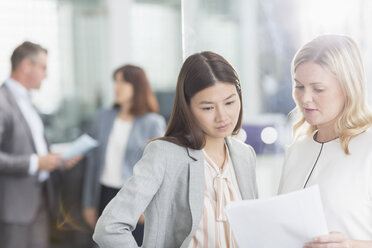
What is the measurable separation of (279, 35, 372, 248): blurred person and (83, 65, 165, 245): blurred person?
5.66ft

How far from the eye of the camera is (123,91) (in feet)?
10.1

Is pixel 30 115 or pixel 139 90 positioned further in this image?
pixel 139 90

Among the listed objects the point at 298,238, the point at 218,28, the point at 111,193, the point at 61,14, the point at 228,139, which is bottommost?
the point at 111,193

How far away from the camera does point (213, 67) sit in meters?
1.30

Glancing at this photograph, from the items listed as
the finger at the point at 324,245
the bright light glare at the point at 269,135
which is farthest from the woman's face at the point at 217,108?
the bright light glare at the point at 269,135

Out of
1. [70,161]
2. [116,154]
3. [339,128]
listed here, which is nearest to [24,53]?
[70,161]

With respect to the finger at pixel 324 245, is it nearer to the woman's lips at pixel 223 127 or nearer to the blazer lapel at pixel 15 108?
the woman's lips at pixel 223 127

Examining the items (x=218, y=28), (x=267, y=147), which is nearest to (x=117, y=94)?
(x=218, y=28)

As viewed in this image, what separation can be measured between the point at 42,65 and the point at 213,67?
196 centimetres

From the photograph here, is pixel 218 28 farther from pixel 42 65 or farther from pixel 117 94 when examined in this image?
pixel 42 65

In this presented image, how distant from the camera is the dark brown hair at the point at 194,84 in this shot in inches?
50.9

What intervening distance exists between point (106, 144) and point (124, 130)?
5.5 inches

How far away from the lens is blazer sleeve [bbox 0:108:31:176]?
9.39 feet

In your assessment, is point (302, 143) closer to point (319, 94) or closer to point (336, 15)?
point (319, 94)
